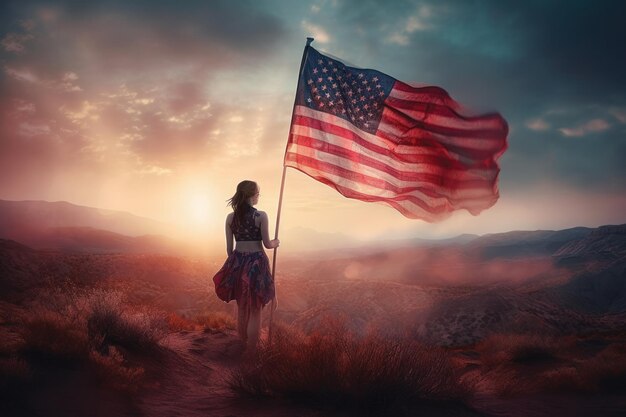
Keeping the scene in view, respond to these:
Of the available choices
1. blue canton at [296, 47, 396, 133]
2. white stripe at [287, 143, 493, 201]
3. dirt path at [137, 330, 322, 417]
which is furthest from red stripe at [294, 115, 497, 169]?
dirt path at [137, 330, 322, 417]

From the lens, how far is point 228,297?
21.3 feet

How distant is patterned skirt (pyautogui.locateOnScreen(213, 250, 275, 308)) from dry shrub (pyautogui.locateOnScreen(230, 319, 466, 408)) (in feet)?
4.76

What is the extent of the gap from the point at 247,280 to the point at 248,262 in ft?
0.94

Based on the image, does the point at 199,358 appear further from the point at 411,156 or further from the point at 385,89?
the point at 385,89

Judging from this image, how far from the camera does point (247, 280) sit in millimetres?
6281

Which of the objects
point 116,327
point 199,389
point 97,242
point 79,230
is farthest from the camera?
point 79,230

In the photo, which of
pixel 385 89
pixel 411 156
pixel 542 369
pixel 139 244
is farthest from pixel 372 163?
pixel 139 244

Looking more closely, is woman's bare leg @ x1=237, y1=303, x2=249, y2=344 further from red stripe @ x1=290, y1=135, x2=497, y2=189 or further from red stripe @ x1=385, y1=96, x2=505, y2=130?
red stripe @ x1=385, y1=96, x2=505, y2=130

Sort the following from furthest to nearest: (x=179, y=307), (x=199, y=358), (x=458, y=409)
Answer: (x=179, y=307) → (x=199, y=358) → (x=458, y=409)

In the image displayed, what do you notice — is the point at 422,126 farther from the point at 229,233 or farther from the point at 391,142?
the point at 229,233

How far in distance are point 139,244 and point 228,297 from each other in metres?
94.6

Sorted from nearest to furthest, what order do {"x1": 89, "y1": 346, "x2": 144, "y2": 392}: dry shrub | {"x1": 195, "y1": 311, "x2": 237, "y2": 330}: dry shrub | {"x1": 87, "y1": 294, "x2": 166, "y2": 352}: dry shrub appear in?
1. {"x1": 89, "y1": 346, "x2": 144, "y2": 392}: dry shrub
2. {"x1": 87, "y1": 294, "x2": 166, "y2": 352}: dry shrub
3. {"x1": 195, "y1": 311, "x2": 237, "y2": 330}: dry shrub

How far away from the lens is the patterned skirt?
631 cm

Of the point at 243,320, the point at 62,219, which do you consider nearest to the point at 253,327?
the point at 243,320
